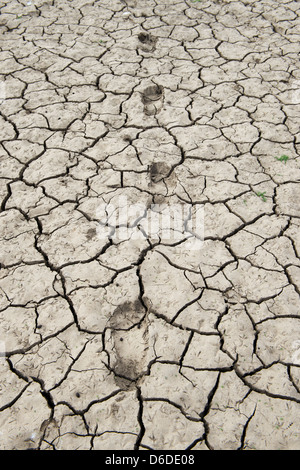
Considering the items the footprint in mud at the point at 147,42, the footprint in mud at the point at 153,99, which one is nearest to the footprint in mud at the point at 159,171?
the footprint in mud at the point at 153,99

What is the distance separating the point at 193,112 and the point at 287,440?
8.09 feet

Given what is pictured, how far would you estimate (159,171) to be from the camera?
2721mm

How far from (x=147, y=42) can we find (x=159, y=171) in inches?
79.0

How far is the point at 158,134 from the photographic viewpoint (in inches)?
116

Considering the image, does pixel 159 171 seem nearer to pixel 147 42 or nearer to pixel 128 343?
pixel 128 343

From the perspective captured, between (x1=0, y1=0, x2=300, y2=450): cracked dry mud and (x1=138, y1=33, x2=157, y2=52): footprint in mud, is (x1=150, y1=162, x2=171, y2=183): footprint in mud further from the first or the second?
(x1=138, y1=33, x2=157, y2=52): footprint in mud

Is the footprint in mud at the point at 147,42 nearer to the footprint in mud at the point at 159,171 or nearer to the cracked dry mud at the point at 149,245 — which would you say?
the cracked dry mud at the point at 149,245

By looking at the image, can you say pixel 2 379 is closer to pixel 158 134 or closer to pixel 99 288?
pixel 99 288

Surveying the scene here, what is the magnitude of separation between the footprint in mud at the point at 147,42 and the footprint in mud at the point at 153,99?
757mm

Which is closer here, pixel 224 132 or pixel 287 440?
pixel 287 440

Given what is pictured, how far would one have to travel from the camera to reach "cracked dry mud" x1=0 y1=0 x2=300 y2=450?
1.66 m

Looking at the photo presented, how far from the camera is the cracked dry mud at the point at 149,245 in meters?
1.66

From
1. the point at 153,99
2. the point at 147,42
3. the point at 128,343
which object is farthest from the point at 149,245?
the point at 147,42
